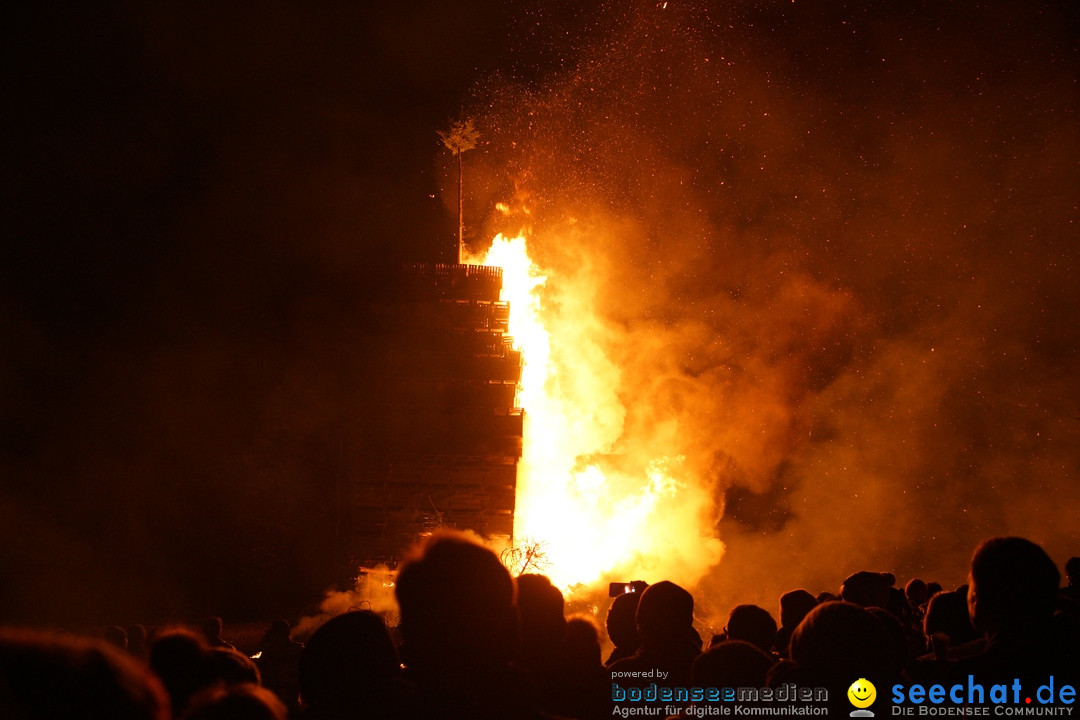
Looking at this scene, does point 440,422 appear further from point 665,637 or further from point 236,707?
point 236,707

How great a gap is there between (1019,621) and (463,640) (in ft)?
5.82

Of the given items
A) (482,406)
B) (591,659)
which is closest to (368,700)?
(591,659)

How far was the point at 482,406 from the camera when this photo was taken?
14.3m

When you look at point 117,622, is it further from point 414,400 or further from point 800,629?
point 800,629

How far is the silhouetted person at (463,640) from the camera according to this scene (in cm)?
188

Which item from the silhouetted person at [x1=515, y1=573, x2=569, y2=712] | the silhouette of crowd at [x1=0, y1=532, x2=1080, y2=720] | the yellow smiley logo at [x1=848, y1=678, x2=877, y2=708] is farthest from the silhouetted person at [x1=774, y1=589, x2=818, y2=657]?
the yellow smiley logo at [x1=848, y1=678, x2=877, y2=708]

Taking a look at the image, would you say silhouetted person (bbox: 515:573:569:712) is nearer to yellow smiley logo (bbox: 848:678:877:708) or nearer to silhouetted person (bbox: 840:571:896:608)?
yellow smiley logo (bbox: 848:678:877:708)

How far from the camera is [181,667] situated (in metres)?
2.39

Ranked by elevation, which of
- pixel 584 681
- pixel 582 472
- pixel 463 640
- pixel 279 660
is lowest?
pixel 279 660

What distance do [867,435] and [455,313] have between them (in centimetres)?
1050

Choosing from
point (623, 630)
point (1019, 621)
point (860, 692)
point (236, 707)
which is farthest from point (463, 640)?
point (623, 630)

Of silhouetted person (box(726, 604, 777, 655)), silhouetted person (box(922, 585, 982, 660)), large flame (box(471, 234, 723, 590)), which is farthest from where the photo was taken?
large flame (box(471, 234, 723, 590))

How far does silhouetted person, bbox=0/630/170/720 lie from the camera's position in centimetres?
154

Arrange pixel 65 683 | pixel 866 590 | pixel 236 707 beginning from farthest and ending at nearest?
pixel 866 590, pixel 236 707, pixel 65 683
